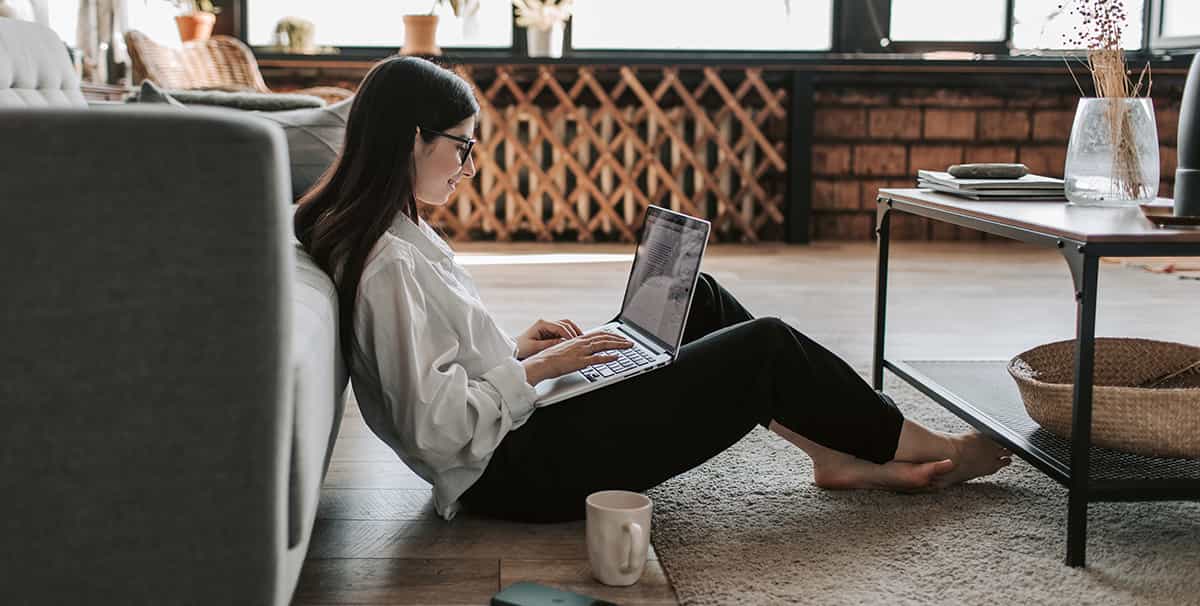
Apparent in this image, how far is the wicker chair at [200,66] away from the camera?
3.63 m

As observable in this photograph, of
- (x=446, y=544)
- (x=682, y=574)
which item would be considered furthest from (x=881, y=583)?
(x=446, y=544)

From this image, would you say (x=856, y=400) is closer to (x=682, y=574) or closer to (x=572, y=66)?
(x=682, y=574)

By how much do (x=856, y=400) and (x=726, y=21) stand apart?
148 inches

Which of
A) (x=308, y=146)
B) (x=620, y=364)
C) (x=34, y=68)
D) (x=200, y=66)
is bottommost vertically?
(x=620, y=364)

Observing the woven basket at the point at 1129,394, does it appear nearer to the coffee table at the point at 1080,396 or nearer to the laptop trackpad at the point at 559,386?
the coffee table at the point at 1080,396

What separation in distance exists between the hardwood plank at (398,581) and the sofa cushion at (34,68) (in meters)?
0.70

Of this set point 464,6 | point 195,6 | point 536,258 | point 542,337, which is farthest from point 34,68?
point 464,6

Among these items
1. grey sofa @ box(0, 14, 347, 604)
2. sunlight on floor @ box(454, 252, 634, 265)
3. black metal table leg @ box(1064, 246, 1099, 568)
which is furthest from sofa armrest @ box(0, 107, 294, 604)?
sunlight on floor @ box(454, 252, 634, 265)

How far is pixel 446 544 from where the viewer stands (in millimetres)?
1433

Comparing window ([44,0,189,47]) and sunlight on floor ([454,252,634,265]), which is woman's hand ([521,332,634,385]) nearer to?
sunlight on floor ([454,252,634,265])

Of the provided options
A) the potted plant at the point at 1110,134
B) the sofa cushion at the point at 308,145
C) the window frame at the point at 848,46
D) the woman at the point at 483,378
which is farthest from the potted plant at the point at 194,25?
the potted plant at the point at 1110,134

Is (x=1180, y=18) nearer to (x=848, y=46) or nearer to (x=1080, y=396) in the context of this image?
(x=848, y=46)

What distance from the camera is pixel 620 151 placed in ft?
16.6

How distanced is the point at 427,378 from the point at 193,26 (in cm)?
359
